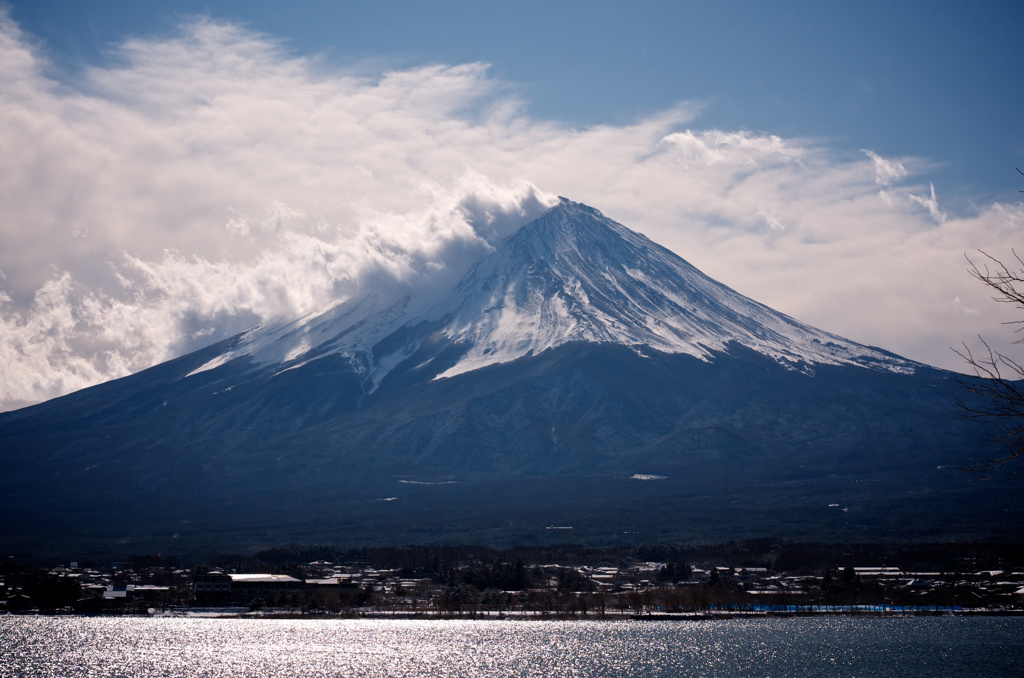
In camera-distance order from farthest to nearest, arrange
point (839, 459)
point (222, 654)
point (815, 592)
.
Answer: point (839, 459)
point (815, 592)
point (222, 654)

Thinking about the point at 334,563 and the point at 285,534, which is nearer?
the point at 334,563

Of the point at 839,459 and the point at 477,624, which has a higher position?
the point at 839,459

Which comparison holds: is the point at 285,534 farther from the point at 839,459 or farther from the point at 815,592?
the point at 839,459

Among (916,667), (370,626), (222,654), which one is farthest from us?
(370,626)

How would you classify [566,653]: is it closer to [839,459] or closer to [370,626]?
[370,626]

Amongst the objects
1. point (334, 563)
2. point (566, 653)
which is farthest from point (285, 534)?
point (566, 653)

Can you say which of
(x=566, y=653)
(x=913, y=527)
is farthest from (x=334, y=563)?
(x=913, y=527)
